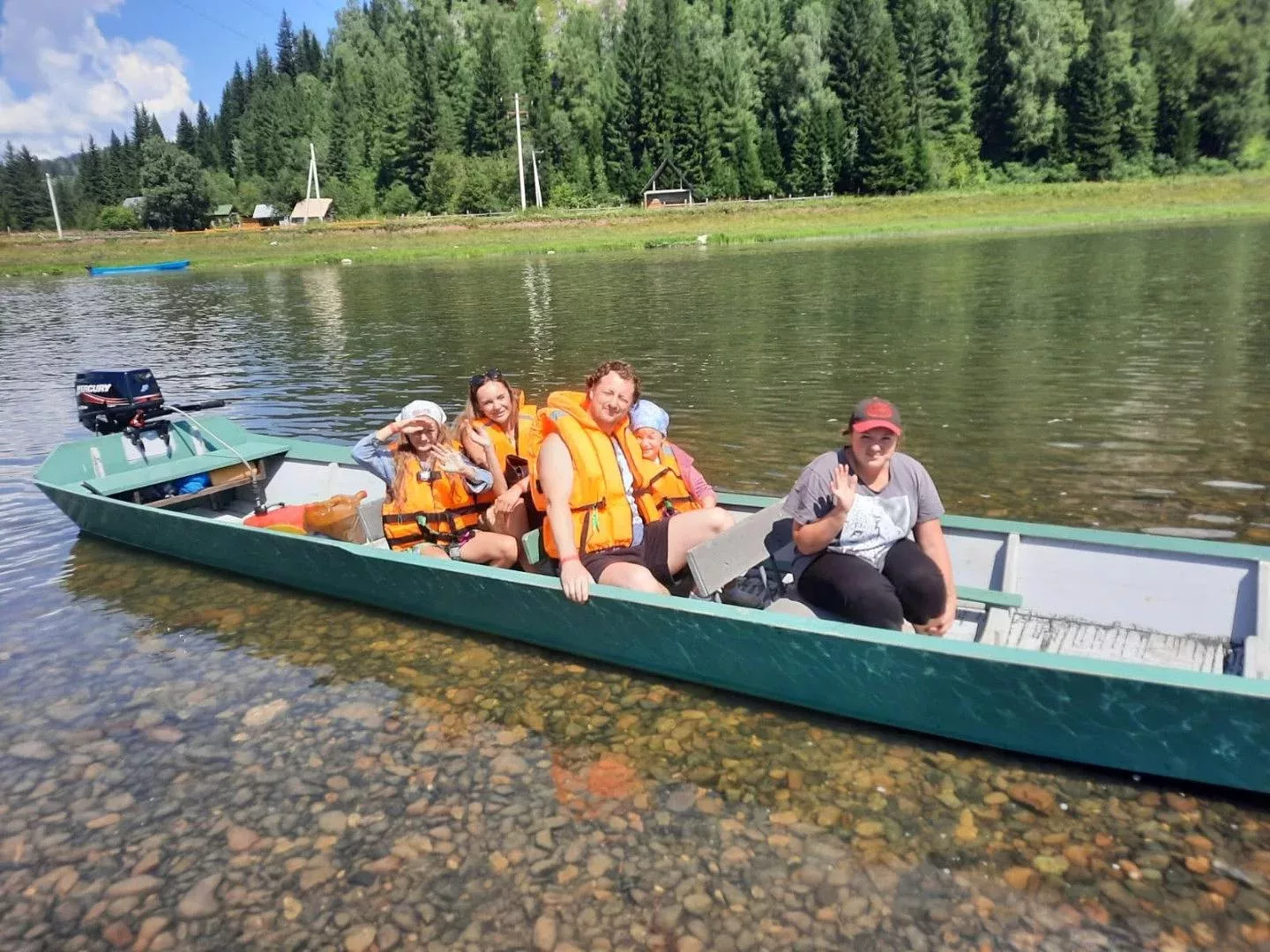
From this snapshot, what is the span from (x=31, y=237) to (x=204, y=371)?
2482 inches

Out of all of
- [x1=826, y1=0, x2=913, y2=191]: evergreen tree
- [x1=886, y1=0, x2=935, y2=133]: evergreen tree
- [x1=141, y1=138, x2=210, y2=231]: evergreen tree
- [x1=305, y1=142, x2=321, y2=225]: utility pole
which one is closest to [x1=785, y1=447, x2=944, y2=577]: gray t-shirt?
[x1=826, y1=0, x2=913, y2=191]: evergreen tree

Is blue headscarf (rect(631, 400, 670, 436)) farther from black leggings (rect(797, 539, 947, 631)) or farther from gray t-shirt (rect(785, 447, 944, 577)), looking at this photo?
black leggings (rect(797, 539, 947, 631))

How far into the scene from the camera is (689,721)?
193 inches

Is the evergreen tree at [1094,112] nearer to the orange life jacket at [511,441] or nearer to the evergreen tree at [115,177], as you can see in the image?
the orange life jacket at [511,441]

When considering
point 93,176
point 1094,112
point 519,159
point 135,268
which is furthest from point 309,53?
point 1094,112

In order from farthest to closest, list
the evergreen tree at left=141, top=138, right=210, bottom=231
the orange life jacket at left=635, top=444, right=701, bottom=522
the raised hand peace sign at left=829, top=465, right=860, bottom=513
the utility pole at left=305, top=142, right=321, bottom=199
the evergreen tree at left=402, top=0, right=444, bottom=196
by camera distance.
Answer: the utility pole at left=305, top=142, right=321, bottom=199 < the evergreen tree at left=141, top=138, right=210, bottom=231 < the evergreen tree at left=402, top=0, right=444, bottom=196 < the orange life jacket at left=635, top=444, right=701, bottom=522 < the raised hand peace sign at left=829, top=465, right=860, bottom=513

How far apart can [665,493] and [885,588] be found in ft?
5.46

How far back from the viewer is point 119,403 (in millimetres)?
8977

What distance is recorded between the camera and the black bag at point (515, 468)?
6.43 meters

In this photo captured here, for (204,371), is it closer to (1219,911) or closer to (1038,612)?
(1038,612)

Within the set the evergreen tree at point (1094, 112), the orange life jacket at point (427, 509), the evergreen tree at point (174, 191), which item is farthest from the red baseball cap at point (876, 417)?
the evergreen tree at point (174, 191)

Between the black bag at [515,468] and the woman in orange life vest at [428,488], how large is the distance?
23 cm

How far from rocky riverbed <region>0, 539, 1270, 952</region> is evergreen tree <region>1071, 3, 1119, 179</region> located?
73.5 meters

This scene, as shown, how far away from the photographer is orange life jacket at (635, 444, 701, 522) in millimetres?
5664
